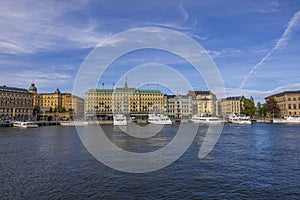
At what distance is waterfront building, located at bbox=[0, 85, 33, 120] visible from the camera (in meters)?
157

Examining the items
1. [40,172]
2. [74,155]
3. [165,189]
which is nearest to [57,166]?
[40,172]

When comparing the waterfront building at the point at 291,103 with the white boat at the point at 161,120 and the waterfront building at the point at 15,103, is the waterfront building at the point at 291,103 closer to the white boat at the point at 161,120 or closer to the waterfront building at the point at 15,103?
the white boat at the point at 161,120

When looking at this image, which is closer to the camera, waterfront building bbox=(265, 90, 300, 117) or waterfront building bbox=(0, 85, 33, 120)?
waterfront building bbox=(0, 85, 33, 120)

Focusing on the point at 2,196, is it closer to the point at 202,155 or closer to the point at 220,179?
the point at 220,179

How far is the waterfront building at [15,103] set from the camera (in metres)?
157

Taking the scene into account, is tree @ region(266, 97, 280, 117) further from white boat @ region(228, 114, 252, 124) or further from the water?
the water

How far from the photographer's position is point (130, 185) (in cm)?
2653

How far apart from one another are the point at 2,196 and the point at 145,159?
19.6 meters

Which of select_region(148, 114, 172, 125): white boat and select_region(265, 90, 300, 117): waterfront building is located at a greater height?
select_region(265, 90, 300, 117): waterfront building

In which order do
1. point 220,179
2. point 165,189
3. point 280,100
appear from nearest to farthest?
point 165,189 → point 220,179 → point 280,100

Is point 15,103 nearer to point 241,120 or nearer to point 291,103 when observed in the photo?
point 241,120

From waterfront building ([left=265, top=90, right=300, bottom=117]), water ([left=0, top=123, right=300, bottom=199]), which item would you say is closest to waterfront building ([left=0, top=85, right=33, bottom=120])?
water ([left=0, top=123, right=300, bottom=199])

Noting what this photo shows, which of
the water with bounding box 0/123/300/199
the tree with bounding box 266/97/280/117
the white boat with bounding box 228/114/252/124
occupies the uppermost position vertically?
the tree with bounding box 266/97/280/117

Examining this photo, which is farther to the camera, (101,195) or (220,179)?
(220,179)
